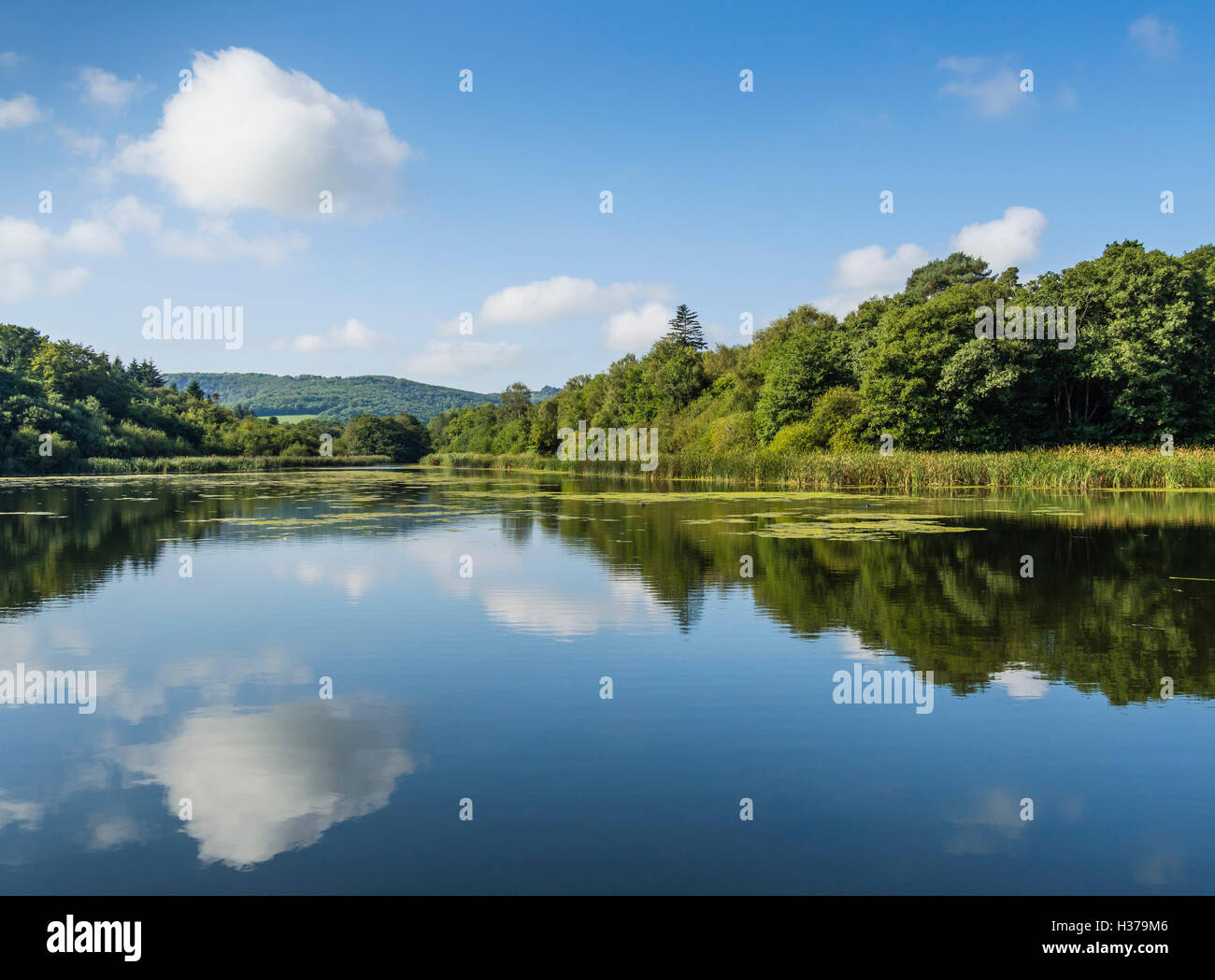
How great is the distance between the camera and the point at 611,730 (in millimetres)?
6816

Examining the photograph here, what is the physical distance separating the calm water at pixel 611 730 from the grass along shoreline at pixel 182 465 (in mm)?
63968

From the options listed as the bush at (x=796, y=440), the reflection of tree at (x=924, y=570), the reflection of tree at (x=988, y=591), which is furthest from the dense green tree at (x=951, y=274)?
the reflection of tree at (x=988, y=591)

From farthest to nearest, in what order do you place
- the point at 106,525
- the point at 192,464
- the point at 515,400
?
the point at 515,400, the point at 192,464, the point at 106,525

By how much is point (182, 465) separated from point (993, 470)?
71333 mm

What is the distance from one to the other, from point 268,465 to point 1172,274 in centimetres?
8216

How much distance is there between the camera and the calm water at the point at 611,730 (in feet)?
15.4

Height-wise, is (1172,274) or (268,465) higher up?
(1172,274)

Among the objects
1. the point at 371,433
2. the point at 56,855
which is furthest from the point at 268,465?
the point at 56,855

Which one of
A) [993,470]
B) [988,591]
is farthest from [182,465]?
[988,591]

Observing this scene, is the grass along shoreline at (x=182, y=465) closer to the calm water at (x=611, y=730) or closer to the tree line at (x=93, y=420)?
the tree line at (x=93, y=420)

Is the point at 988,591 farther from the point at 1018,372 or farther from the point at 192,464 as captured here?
the point at 192,464
